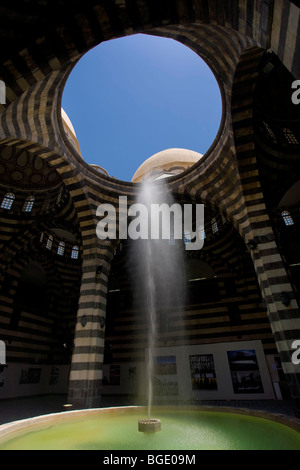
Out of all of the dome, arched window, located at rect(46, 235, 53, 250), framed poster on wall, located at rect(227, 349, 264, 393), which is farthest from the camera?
the dome

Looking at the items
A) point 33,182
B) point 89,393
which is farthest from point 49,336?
point 33,182

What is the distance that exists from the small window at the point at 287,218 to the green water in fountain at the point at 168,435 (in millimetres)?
9454

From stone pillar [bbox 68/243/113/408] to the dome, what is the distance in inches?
384

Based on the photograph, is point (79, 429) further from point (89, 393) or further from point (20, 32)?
point (20, 32)

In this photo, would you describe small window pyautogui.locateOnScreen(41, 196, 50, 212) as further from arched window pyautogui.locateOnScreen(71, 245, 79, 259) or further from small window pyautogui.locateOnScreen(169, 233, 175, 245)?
small window pyautogui.locateOnScreen(169, 233, 175, 245)

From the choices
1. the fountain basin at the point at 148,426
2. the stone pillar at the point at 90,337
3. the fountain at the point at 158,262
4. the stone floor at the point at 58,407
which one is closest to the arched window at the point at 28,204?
the stone pillar at the point at 90,337

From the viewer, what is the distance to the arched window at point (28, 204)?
13.2 m

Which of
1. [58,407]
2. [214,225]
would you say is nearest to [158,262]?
[214,225]

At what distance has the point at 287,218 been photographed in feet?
39.1

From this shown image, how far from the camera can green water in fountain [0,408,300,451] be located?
3.44 m

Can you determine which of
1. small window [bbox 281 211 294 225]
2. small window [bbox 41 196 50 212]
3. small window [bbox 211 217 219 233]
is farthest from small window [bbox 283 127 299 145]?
small window [bbox 41 196 50 212]

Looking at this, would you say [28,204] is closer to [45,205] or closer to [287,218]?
[45,205]

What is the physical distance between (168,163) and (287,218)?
9.58 meters
